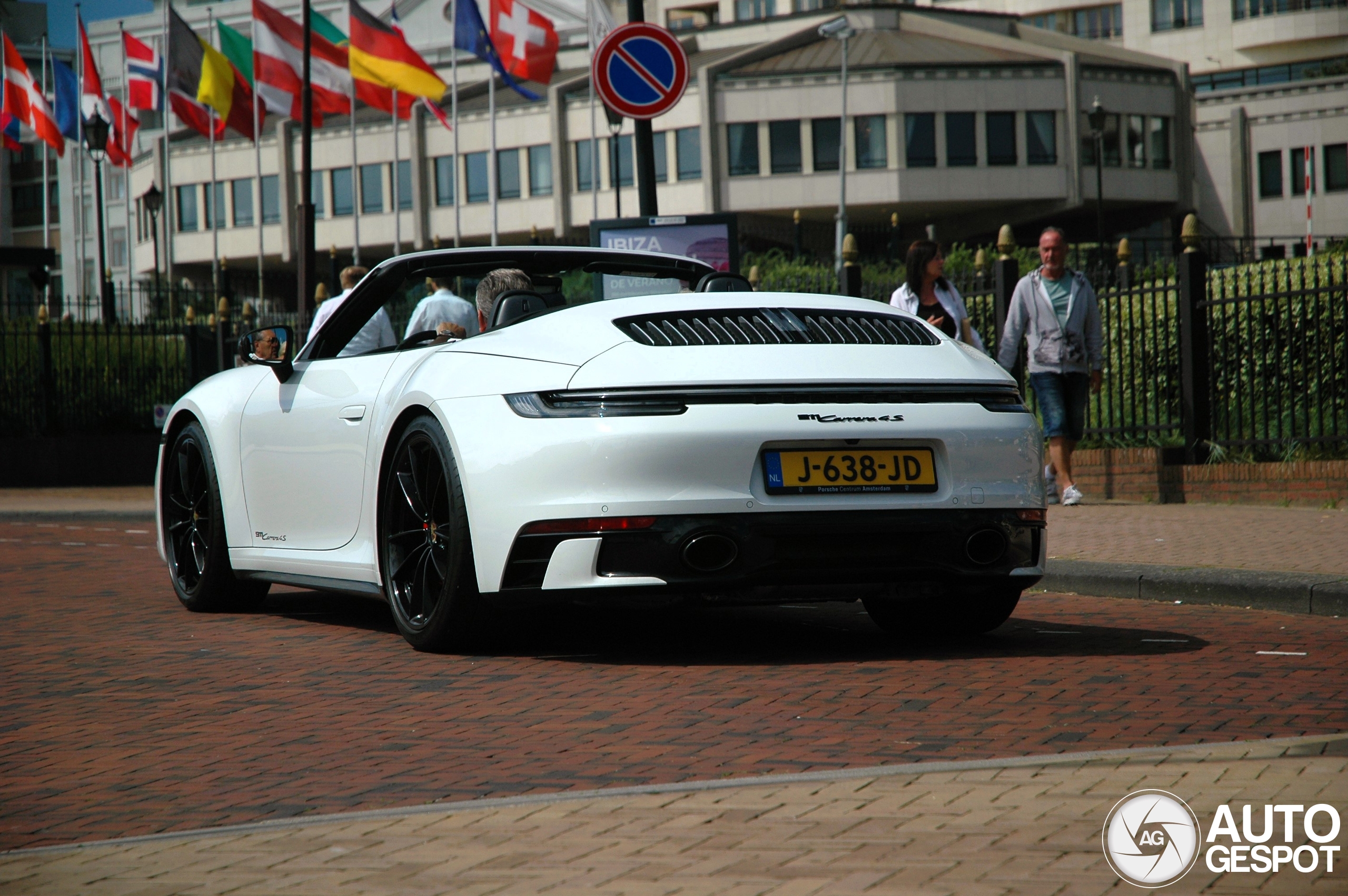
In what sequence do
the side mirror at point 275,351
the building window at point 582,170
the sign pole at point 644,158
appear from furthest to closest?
the building window at point 582,170 → the sign pole at point 644,158 → the side mirror at point 275,351

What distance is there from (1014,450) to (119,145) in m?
48.1

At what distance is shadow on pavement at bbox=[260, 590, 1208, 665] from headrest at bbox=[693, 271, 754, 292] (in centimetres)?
124

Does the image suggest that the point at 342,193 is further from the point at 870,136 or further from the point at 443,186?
the point at 870,136

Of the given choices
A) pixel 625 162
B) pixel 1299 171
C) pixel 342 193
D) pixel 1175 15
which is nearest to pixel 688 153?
pixel 625 162

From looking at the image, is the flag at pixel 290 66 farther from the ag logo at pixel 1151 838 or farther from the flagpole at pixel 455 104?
the ag logo at pixel 1151 838

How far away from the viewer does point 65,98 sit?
47.2 m

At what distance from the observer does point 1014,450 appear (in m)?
5.75

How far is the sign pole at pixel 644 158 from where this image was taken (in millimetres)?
12078

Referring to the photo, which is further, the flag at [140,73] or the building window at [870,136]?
the building window at [870,136]

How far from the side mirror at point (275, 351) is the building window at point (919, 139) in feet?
188

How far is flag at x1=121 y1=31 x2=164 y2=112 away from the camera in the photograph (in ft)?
140

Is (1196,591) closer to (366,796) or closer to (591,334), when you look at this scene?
(591,334)

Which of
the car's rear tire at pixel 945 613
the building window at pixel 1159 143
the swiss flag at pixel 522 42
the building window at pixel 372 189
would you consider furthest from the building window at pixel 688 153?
the car's rear tire at pixel 945 613

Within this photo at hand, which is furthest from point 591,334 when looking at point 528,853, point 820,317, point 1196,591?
point 1196,591
